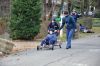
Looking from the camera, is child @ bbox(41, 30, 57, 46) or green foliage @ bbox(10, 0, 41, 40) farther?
green foliage @ bbox(10, 0, 41, 40)

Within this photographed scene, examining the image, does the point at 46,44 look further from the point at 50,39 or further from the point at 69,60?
the point at 69,60

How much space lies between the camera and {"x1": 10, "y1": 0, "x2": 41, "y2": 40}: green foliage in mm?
26016

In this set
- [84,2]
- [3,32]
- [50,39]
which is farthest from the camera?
[84,2]

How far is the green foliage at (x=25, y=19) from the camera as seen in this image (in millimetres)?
26016

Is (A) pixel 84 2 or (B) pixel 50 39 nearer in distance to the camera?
(B) pixel 50 39

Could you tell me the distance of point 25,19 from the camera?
26203 mm

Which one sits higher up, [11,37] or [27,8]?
[27,8]

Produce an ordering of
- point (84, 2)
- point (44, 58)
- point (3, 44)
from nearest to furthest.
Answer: point (44, 58)
point (3, 44)
point (84, 2)

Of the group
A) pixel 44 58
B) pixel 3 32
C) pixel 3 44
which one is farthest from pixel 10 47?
pixel 3 32

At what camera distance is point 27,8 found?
26219 millimetres

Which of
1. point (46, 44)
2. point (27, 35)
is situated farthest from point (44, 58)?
point (27, 35)

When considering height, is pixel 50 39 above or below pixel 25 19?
below

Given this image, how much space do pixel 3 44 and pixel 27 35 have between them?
823 cm

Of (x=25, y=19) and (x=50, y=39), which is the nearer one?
(x=50, y=39)
